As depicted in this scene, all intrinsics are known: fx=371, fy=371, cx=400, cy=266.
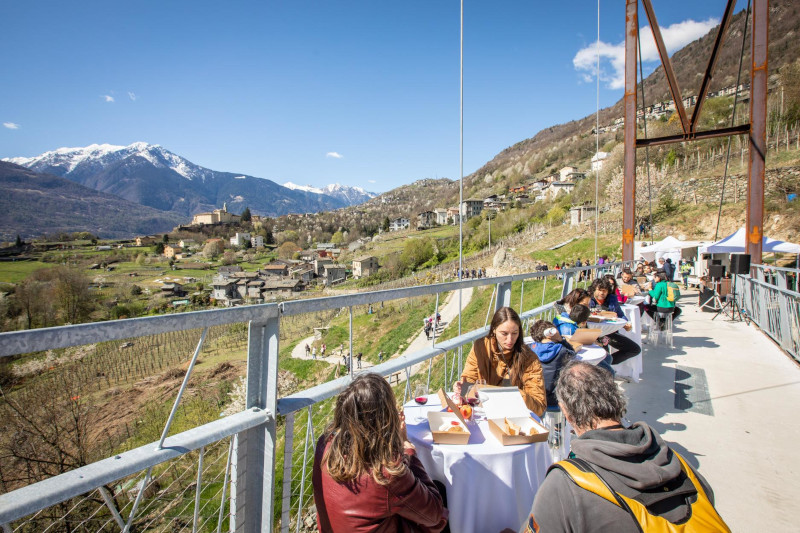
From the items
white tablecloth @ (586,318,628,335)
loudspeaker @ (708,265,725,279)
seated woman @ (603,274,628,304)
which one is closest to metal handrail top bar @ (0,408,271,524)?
white tablecloth @ (586,318,628,335)

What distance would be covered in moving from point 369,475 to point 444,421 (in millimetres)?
858

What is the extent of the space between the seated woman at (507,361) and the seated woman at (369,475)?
1402 mm

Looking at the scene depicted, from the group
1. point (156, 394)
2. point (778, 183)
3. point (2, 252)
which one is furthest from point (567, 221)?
point (2, 252)

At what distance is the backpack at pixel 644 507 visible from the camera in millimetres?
1185

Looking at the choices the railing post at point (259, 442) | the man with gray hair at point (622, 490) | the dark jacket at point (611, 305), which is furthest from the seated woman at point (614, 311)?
the railing post at point (259, 442)

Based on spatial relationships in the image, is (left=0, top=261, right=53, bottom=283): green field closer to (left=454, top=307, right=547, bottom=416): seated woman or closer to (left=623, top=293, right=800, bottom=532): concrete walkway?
(left=454, top=307, right=547, bottom=416): seated woman

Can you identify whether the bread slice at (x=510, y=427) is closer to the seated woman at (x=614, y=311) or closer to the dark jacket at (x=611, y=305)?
the seated woman at (x=614, y=311)

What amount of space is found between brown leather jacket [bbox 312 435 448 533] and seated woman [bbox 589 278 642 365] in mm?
4433

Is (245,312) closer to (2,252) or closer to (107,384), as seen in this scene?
(107,384)

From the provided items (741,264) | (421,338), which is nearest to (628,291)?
(741,264)

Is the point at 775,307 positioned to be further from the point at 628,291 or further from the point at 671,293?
the point at 628,291

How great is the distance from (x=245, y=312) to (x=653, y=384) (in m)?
5.77

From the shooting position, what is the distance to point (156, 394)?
23.6 metres

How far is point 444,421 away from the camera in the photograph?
2291mm
